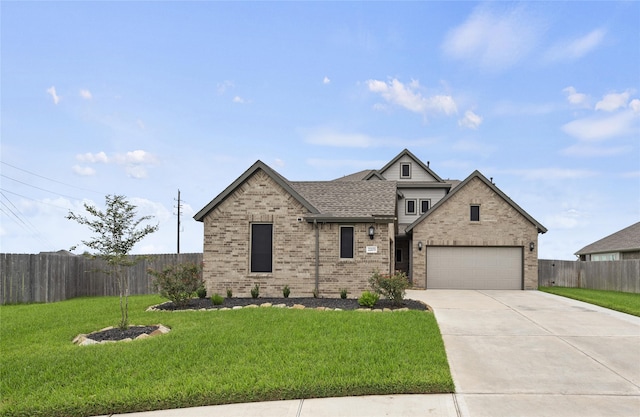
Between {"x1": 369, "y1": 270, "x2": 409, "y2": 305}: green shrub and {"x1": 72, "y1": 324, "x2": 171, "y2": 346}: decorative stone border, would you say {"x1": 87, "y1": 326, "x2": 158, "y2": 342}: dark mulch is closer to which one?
{"x1": 72, "y1": 324, "x2": 171, "y2": 346}: decorative stone border

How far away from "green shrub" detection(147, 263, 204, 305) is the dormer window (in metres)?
19.4

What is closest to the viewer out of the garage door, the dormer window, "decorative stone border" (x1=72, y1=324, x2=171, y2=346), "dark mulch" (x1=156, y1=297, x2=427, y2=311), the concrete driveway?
the concrete driveway

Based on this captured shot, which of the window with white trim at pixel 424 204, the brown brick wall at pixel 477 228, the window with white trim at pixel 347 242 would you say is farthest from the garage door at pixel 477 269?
the window with white trim at pixel 347 242

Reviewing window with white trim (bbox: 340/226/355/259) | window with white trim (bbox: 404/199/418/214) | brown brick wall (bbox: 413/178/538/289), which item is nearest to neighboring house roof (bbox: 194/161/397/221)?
window with white trim (bbox: 340/226/355/259)

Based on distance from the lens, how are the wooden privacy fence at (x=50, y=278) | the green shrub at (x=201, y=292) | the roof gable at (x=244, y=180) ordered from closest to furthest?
the green shrub at (x=201, y=292)
the roof gable at (x=244, y=180)
the wooden privacy fence at (x=50, y=278)

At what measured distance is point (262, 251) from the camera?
16.6 metres

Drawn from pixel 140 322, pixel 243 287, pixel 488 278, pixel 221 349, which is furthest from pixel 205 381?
pixel 488 278

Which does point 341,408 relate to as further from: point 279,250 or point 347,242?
point 347,242

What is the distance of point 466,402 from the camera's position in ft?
19.2

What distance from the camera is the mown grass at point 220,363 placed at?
239 inches

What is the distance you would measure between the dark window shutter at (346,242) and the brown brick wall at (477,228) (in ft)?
24.8

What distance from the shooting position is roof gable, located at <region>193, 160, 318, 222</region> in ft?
53.8

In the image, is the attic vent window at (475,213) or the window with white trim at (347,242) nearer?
the window with white trim at (347,242)

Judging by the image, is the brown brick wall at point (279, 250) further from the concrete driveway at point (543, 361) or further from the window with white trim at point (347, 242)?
the concrete driveway at point (543, 361)
